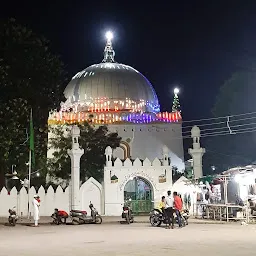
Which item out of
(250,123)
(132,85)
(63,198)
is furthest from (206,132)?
(63,198)

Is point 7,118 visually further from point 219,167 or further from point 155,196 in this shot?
point 219,167

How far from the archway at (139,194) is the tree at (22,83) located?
6.97 m

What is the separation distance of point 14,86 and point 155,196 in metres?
10.4

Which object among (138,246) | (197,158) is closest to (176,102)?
(197,158)

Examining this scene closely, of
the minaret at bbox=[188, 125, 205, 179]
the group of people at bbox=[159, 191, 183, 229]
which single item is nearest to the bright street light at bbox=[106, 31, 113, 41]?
the minaret at bbox=[188, 125, 205, 179]

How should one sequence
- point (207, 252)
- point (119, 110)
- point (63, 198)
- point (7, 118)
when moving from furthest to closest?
point (119, 110)
point (63, 198)
point (7, 118)
point (207, 252)

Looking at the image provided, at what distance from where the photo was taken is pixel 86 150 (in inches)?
1252

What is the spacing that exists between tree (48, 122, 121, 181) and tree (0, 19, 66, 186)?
30.0 feet

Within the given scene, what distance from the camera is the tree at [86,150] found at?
30.8 meters

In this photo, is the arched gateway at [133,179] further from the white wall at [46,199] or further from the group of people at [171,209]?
the group of people at [171,209]

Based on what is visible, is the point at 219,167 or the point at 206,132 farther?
the point at 219,167

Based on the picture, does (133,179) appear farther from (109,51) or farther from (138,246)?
(109,51)

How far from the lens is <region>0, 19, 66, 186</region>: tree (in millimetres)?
18344

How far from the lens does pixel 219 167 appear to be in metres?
43.8
